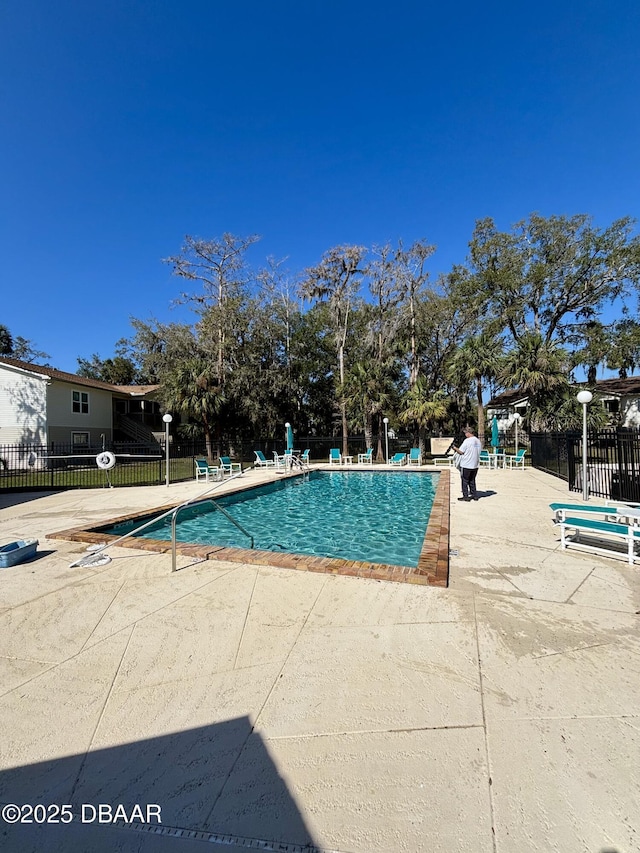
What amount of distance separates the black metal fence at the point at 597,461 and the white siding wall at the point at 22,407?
25.2m

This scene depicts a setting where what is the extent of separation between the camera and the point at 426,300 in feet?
85.0

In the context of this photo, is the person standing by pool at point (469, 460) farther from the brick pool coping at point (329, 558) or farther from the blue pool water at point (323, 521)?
the brick pool coping at point (329, 558)

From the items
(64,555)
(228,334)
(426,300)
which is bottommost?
(64,555)

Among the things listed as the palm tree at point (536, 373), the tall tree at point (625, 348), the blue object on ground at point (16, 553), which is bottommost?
the blue object on ground at point (16, 553)

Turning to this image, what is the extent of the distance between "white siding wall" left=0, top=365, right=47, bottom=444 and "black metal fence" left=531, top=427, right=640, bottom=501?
82.7 feet

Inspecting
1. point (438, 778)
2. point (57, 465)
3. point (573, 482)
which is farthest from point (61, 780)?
point (57, 465)

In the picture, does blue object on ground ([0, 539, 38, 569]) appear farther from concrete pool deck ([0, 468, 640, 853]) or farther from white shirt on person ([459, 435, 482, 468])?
white shirt on person ([459, 435, 482, 468])

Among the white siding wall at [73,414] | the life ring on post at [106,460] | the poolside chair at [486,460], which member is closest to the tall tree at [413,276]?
the poolside chair at [486,460]

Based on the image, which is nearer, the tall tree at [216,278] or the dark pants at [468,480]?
the dark pants at [468,480]

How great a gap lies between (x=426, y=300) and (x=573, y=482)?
18.4 metres

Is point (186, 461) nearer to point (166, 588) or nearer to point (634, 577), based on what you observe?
point (166, 588)

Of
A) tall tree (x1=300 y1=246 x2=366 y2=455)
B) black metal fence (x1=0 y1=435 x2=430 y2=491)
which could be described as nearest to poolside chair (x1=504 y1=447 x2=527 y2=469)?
black metal fence (x1=0 y1=435 x2=430 y2=491)

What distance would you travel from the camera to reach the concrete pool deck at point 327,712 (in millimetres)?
1557

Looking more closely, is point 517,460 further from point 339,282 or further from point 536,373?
point 339,282
